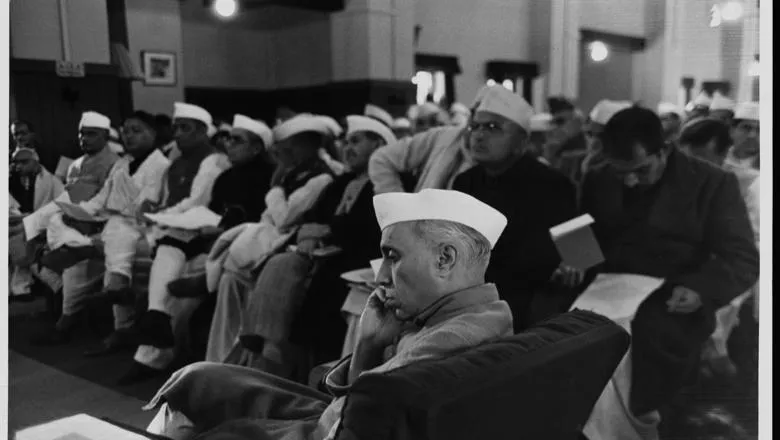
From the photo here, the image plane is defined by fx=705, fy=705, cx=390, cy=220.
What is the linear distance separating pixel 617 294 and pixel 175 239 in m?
1.69

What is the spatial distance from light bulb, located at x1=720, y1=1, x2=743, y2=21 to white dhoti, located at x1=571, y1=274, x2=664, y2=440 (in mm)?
916

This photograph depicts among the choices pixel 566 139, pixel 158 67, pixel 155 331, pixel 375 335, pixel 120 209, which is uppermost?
pixel 158 67

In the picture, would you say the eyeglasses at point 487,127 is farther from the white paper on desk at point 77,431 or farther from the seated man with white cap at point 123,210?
the white paper on desk at point 77,431

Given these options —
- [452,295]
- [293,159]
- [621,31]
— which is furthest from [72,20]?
[621,31]

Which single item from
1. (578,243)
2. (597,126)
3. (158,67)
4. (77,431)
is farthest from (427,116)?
(77,431)

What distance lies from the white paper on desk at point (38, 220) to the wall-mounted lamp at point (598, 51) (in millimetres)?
1872

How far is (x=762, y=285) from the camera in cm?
228

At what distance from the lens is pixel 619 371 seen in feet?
8.32

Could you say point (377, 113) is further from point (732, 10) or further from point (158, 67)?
point (732, 10)

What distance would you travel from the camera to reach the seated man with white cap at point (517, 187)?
228 cm

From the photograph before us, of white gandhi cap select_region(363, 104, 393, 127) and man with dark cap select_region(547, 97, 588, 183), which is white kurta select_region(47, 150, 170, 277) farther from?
man with dark cap select_region(547, 97, 588, 183)

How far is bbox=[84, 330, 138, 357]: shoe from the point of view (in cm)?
262

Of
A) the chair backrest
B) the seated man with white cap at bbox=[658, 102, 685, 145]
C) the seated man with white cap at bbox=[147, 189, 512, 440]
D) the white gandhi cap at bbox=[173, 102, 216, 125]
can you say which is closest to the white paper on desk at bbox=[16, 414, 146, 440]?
the seated man with white cap at bbox=[147, 189, 512, 440]

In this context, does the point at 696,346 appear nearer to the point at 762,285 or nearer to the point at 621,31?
the point at 762,285
